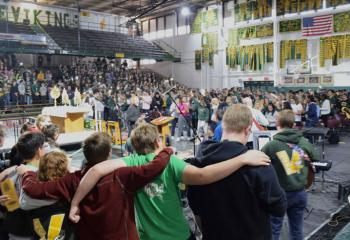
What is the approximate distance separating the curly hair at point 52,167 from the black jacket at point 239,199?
0.90 meters

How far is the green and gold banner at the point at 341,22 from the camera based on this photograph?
16391mm

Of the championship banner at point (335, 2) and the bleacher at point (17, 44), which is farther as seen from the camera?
the bleacher at point (17, 44)

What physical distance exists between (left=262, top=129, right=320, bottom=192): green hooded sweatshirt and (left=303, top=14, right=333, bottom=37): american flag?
16.4 meters

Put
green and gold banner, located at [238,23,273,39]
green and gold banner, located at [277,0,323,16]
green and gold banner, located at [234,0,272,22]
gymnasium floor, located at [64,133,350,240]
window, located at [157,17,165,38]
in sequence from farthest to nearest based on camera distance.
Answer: window, located at [157,17,165,38]
green and gold banner, located at [238,23,273,39]
green and gold banner, located at [234,0,272,22]
green and gold banner, located at [277,0,323,16]
gymnasium floor, located at [64,133,350,240]

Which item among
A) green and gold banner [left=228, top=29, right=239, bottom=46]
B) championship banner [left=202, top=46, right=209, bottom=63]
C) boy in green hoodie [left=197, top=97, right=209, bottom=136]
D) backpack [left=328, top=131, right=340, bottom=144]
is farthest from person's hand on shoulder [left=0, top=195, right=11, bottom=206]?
championship banner [left=202, top=46, right=209, bottom=63]

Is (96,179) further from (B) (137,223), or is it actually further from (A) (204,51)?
(A) (204,51)

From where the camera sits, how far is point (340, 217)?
4.35 meters

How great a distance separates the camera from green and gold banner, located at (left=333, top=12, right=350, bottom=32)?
1639 cm

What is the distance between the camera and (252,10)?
19.9 meters

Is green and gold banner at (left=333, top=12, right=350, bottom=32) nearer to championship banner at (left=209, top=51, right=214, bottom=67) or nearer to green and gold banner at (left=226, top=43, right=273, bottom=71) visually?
green and gold banner at (left=226, top=43, right=273, bottom=71)

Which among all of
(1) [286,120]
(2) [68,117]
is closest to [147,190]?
(1) [286,120]

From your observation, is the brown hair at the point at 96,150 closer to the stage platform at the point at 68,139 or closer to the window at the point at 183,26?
the stage platform at the point at 68,139

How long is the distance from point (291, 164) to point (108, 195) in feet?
5.73

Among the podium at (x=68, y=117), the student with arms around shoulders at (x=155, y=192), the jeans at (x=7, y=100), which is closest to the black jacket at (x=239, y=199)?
the student with arms around shoulders at (x=155, y=192)
